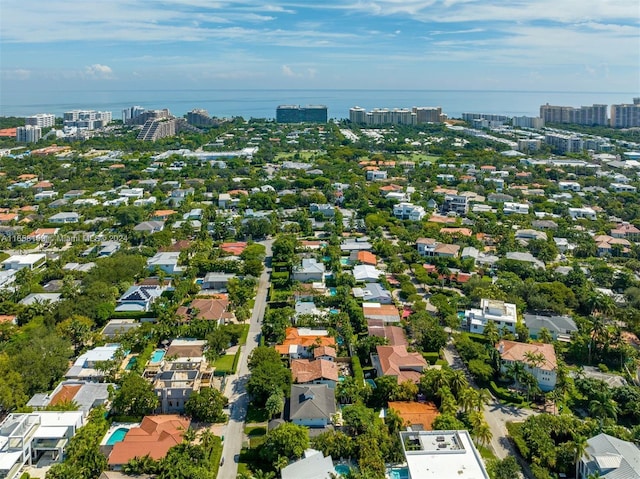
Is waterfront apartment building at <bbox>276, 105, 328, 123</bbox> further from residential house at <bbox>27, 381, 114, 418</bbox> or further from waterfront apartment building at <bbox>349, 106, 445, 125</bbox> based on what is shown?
residential house at <bbox>27, 381, 114, 418</bbox>

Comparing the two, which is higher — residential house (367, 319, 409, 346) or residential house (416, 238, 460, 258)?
residential house (416, 238, 460, 258)

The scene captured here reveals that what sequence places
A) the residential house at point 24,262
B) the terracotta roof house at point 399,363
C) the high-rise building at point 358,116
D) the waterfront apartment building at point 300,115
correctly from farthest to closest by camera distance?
the waterfront apartment building at point 300,115 < the high-rise building at point 358,116 < the residential house at point 24,262 < the terracotta roof house at point 399,363

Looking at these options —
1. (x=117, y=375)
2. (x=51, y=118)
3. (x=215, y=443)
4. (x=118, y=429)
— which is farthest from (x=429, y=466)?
(x=51, y=118)

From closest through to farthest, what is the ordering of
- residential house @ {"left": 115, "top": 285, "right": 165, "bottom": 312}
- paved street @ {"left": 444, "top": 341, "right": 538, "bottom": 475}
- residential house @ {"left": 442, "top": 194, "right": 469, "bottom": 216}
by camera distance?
1. paved street @ {"left": 444, "top": 341, "right": 538, "bottom": 475}
2. residential house @ {"left": 115, "top": 285, "right": 165, "bottom": 312}
3. residential house @ {"left": 442, "top": 194, "right": 469, "bottom": 216}

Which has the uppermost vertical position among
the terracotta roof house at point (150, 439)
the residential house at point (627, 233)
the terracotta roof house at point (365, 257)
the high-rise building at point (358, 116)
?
the high-rise building at point (358, 116)

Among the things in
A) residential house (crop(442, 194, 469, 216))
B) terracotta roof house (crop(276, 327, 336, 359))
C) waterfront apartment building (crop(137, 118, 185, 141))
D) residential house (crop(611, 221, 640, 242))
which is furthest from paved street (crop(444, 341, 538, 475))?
waterfront apartment building (crop(137, 118, 185, 141))

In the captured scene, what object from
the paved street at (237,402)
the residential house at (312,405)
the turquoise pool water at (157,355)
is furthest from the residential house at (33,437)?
the residential house at (312,405)

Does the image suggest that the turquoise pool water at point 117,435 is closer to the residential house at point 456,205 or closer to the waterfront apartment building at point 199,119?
the residential house at point 456,205

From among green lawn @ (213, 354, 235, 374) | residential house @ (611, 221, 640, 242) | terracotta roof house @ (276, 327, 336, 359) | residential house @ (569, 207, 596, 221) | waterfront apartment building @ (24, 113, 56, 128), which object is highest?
waterfront apartment building @ (24, 113, 56, 128)
